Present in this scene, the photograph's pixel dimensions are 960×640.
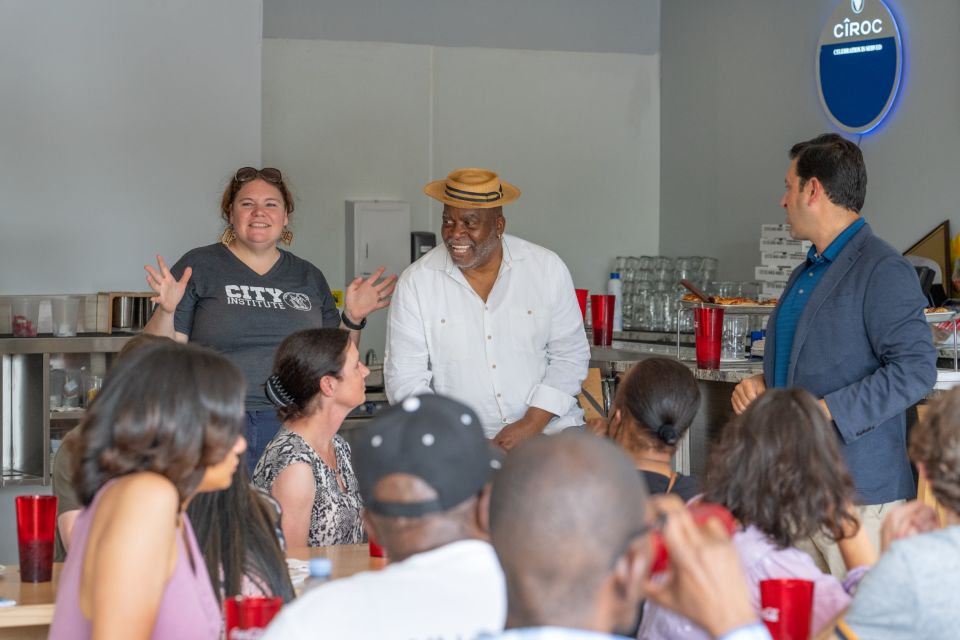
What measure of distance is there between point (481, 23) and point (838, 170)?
13.1 ft

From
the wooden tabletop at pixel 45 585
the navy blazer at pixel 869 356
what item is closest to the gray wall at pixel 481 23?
the navy blazer at pixel 869 356

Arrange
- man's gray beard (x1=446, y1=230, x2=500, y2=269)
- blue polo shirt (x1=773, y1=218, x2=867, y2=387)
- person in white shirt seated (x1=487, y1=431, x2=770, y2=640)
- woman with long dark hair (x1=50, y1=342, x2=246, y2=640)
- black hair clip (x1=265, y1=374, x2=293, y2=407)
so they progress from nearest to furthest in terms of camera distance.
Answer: person in white shirt seated (x1=487, y1=431, x2=770, y2=640), woman with long dark hair (x1=50, y1=342, x2=246, y2=640), black hair clip (x1=265, y1=374, x2=293, y2=407), blue polo shirt (x1=773, y1=218, x2=867, y2=387), man's gray beard (x1=446, y1=230, x2=500, y2=269)

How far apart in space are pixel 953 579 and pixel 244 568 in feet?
4.04

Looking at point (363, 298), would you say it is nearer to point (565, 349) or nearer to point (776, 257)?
point (565, 349)

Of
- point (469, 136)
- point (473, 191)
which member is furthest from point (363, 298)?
point (469, 136)

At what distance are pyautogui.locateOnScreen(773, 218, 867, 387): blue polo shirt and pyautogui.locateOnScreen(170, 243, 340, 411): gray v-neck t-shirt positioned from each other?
157cm

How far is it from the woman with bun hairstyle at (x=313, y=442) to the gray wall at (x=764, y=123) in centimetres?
318

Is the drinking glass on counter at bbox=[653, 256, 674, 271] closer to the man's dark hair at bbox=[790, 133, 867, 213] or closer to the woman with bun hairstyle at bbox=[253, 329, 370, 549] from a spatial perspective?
the man's dark hair at bbox=[790, 133, 867, 213]

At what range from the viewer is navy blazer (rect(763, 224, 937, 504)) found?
8.20 ft

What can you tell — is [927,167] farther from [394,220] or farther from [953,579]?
[953,579]

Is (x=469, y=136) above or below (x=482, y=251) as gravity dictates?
above

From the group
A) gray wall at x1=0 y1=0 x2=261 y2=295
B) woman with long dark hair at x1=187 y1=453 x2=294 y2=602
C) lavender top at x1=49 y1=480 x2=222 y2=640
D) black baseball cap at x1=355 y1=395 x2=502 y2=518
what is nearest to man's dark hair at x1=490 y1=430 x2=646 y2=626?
black baseball cap at x1=355 y1=395 x2=502 y2=518

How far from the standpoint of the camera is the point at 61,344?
159 inches

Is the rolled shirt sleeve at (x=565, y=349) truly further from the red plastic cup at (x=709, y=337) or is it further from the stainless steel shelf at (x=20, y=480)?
the stainless steel shelf at (x=20, y=480)
